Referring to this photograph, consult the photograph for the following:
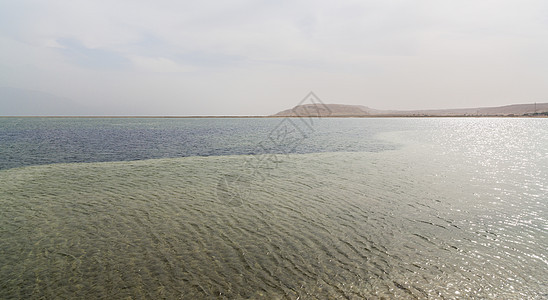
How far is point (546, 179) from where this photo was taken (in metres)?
19.0

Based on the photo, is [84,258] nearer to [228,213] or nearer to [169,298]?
[169,298]

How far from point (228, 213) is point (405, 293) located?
782 cm

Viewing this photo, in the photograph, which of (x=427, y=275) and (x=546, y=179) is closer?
(x=427, y=275)

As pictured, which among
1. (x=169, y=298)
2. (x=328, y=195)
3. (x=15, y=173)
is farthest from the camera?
(x=15, y=173)

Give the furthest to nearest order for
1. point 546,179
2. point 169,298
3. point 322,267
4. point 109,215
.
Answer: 1. point 546,179
2. point 109,215
3. point 322,267
4. point 169,298

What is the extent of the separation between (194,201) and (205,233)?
4278mm

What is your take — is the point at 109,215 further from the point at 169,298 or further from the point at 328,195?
the point at 328,195

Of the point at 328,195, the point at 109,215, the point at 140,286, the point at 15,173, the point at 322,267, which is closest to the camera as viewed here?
the point at 140,286

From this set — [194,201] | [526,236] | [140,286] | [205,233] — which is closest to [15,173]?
[194,201]

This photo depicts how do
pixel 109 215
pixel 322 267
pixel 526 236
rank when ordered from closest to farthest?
pixel 322 267
pixel 526 236
pixel 109 215

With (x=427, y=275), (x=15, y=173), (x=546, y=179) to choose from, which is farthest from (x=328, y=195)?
(x=15, y=173)

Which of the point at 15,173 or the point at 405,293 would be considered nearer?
the point at 405,293

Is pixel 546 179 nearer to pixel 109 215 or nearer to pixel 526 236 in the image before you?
pixel 526 236

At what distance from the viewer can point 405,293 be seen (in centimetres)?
677
